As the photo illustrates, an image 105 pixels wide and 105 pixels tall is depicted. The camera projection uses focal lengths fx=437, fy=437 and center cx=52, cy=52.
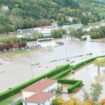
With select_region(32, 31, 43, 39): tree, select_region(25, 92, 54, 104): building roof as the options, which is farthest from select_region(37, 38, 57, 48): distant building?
select_region(25, 92, 54, 104): building roof

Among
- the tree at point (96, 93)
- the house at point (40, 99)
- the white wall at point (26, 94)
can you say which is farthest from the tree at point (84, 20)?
the tree at point (96, 93)

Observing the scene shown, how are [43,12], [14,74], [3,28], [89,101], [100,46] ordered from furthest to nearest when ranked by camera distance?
[43,12] → [3,28] → [100,46] → [14,74] → [89,101]

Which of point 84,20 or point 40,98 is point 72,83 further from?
point 84,20

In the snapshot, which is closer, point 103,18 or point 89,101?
point 89,101

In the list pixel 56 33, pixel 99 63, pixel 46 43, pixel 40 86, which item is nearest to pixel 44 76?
pixel 40 86

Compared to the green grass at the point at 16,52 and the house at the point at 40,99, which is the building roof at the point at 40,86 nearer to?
the house at the point at 40,99

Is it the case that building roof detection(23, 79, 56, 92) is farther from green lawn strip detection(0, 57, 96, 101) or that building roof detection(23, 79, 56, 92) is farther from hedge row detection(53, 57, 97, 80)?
hedge row detection(53, 57, 97, 80)

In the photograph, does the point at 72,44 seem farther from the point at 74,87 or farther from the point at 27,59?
the point at 74,87

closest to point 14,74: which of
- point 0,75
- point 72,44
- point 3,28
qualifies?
point 0,75
